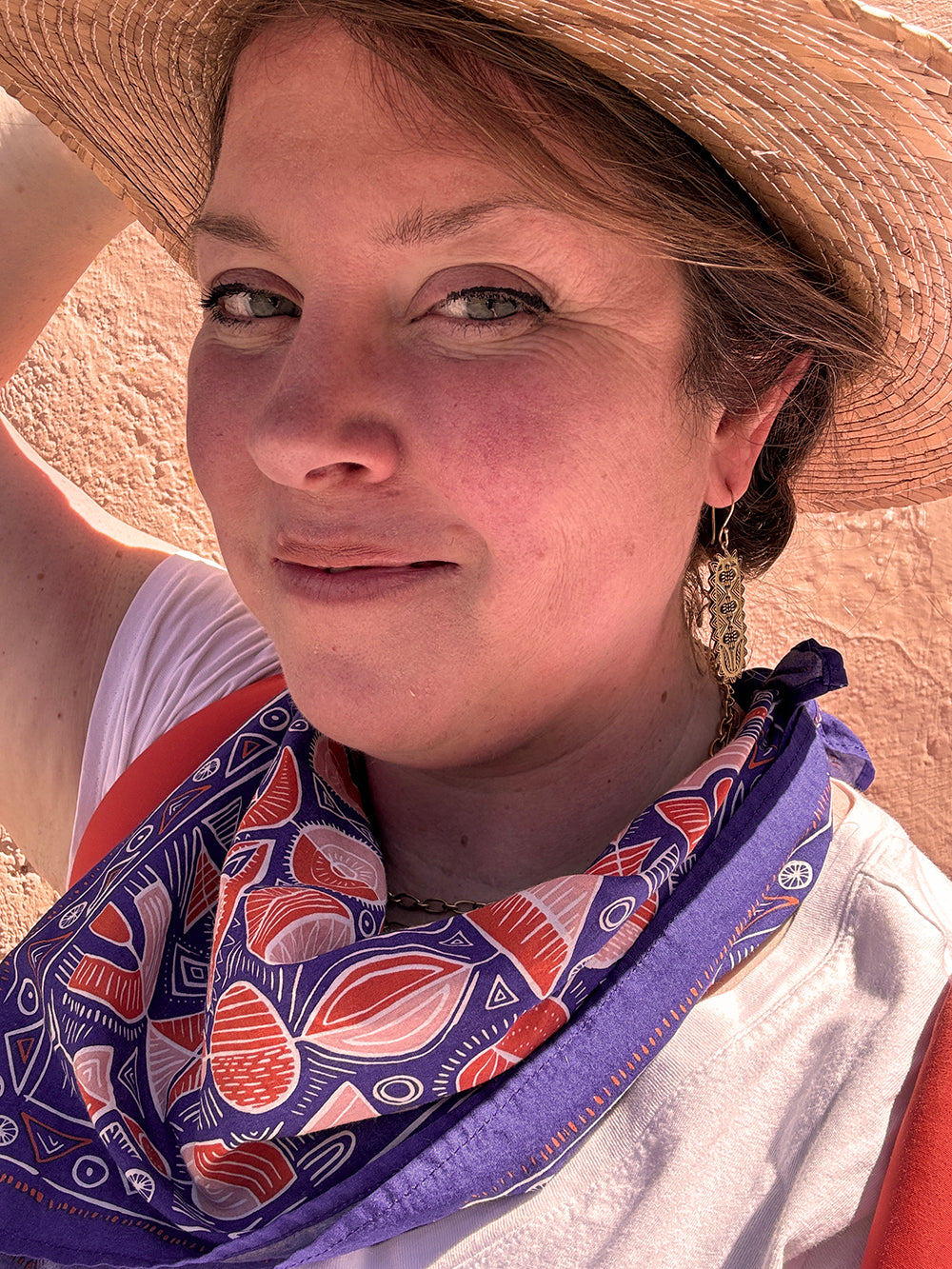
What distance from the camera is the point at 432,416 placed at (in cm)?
106

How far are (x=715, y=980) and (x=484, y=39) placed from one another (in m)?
0.88

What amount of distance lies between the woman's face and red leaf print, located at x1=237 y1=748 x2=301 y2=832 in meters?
0.21

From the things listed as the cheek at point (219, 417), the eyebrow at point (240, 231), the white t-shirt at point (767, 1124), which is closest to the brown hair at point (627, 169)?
the eyebrow at point (240, 231)

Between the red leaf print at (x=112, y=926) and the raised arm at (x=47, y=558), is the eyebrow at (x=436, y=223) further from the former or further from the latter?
the raised arm at (x=47, y=558)

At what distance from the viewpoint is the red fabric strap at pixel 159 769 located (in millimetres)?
1601

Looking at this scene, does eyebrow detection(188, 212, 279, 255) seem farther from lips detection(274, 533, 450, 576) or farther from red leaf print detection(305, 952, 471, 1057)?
red leaf print detection(305, 952, 471, 1057)

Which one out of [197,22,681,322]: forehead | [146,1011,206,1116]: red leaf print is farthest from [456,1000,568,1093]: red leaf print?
[197,22,681,322]: forehead

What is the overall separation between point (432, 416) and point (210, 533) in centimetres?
139

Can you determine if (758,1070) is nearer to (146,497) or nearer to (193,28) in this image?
(193,28)

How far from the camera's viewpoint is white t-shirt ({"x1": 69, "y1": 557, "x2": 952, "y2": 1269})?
101 cm

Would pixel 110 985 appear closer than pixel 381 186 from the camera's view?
No

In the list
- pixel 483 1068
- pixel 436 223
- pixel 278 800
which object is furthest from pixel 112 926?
pixel 436 223

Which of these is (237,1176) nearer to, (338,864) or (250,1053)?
(250,1053)

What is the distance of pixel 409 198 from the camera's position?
105 centimetres
